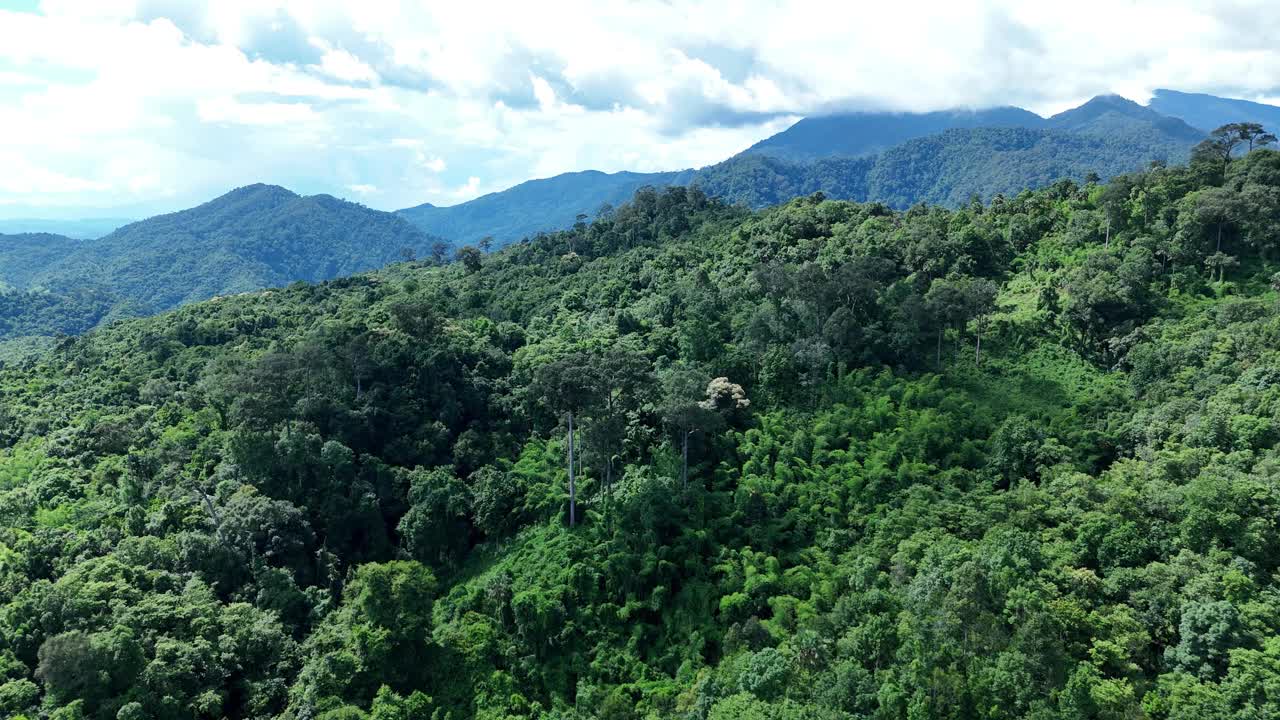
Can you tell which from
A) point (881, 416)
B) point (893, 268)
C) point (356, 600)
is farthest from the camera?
point (893, 268)

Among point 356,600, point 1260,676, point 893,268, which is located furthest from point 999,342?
point 356,600

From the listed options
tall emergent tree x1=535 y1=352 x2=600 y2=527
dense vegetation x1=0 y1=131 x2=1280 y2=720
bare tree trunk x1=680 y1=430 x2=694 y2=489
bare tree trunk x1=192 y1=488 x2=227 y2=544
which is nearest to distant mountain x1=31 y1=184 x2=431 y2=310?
dense vegetation x1=0 y1=131 x2=1280 y2=720

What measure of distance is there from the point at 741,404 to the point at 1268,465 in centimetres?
1935

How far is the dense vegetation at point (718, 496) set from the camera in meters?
20.5

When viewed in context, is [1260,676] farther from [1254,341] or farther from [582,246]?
[582,246]

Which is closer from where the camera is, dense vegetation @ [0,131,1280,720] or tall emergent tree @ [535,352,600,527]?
dense vegetation @ [0,131,1280,720]

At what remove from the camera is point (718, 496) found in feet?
103

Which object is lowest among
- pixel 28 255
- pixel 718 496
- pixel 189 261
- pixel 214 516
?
pixel 718 496

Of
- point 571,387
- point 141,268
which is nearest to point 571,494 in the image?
point 571,387

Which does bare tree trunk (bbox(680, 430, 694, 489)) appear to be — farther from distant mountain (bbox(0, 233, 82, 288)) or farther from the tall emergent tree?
distant mountain (bbox(0, 233, 82, 288))

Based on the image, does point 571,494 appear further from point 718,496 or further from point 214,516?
point 214,516

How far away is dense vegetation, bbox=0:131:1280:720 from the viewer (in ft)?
67.4

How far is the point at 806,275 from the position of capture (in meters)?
40.0

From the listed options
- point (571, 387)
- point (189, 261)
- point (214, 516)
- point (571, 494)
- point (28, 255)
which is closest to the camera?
point (214, 516)
